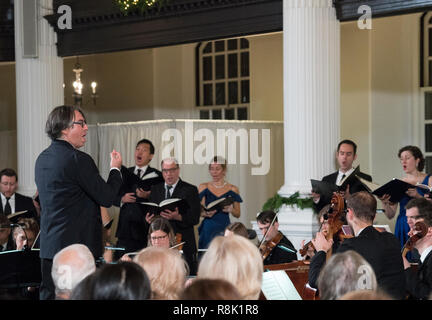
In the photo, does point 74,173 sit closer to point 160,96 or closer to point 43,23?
point 43,23

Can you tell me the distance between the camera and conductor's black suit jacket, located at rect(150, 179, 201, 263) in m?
8.37

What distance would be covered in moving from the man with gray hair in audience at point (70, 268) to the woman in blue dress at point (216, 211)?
487 cm

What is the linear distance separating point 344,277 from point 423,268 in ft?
5.77

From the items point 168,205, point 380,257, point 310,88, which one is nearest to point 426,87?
point 310,88

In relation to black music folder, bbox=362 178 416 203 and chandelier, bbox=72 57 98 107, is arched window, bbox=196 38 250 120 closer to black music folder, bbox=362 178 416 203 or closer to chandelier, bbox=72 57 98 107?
chandelier, bbox=72 57 98 107

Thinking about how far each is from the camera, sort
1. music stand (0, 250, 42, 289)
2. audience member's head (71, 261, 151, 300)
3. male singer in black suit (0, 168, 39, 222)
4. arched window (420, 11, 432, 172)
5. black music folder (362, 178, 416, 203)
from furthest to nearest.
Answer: arched window (420, 11, 432, 172) → male singer in black suit (0, 168, 39, 222) → black music folder (362, 178, 416, 203) → music stand (0, 250, 42, 289) → audience member's head (71, 261, 151, 300)

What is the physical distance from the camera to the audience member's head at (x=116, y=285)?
285 centimetres

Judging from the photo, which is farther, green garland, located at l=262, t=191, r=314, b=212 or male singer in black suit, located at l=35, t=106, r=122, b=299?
green garland, located at l=262, t=191, r=314, b=212

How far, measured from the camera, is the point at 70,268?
13.2 ft

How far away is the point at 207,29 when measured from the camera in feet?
32.8

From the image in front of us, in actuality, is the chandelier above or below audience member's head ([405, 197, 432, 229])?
above

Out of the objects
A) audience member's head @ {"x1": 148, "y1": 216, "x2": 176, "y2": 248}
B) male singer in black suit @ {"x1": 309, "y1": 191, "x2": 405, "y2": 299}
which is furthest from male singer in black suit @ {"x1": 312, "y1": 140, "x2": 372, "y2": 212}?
male singer in black suit @ {"x1": 309, "y1": 191, "x2": 405, "y2": 299}
